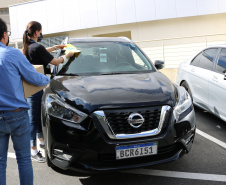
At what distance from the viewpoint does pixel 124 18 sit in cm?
1841

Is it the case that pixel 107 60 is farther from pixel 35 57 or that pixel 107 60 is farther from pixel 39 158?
pixel 39 158

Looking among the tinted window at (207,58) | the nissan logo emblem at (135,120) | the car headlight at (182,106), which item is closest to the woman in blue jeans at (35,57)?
the nissan logo emblem at (135,120)

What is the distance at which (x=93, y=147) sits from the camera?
2.63 metres

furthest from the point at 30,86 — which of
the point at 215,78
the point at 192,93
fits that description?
the point at 192,93

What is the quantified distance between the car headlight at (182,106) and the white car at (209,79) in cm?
128

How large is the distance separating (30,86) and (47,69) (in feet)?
4.88

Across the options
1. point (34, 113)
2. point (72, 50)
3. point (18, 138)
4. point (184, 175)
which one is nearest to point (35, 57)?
point (72, 50)

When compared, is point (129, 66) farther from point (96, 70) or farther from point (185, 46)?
point (185, 46)

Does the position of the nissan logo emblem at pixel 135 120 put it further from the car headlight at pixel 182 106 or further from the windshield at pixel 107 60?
the windshield at pixel 107 60

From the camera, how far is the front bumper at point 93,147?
2.64m

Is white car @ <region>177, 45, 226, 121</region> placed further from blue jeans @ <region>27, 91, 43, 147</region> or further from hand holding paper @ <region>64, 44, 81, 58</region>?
blue jeans @ <region>27, 91, 43, 147</region>

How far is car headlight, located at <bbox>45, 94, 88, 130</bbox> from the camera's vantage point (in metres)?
2.72

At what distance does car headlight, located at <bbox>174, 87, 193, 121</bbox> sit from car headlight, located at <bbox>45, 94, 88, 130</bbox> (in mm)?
1001

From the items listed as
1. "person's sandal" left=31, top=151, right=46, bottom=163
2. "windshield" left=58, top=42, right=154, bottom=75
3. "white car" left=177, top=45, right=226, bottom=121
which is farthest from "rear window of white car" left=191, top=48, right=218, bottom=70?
"person's sandal" left=31, top=151, right=46, bottom=163
